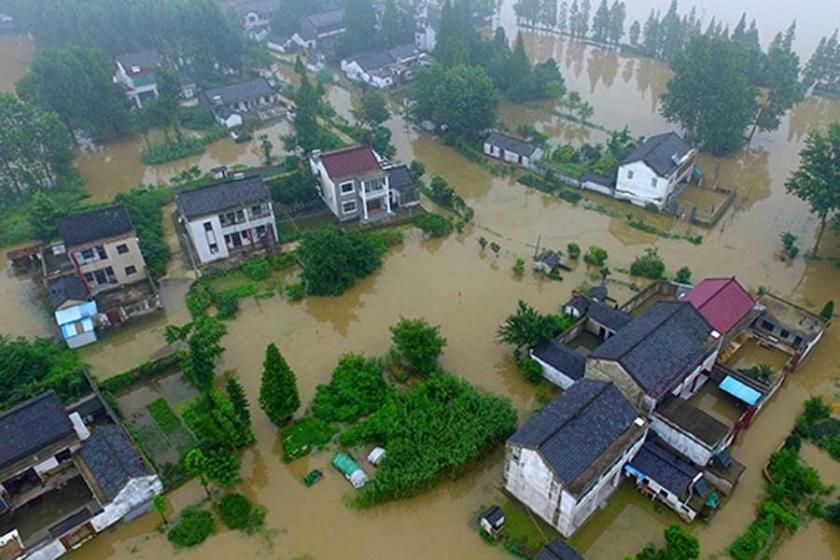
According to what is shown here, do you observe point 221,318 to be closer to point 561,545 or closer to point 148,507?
point 148,507

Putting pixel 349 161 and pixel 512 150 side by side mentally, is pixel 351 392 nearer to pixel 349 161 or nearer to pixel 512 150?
pixel 349 161

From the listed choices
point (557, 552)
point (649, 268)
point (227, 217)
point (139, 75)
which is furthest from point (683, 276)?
point (139, 75)

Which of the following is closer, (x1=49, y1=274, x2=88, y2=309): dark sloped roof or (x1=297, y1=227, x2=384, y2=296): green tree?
(x1=49, y1=274, x2=88, y2=309): dark sloped roof

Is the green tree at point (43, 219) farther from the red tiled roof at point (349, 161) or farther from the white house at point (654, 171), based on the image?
the white house at point (654, 171)

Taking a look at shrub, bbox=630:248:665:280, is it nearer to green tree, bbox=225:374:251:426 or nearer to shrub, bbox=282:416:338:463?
shrub, bbox=282:416:338:463

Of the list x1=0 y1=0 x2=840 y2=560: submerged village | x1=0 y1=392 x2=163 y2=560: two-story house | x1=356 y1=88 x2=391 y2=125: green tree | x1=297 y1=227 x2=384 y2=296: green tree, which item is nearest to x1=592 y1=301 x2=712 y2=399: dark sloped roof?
x1=0 y1=0 x2=840 y2=560: submerged village

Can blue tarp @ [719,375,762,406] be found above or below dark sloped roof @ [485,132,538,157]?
below
